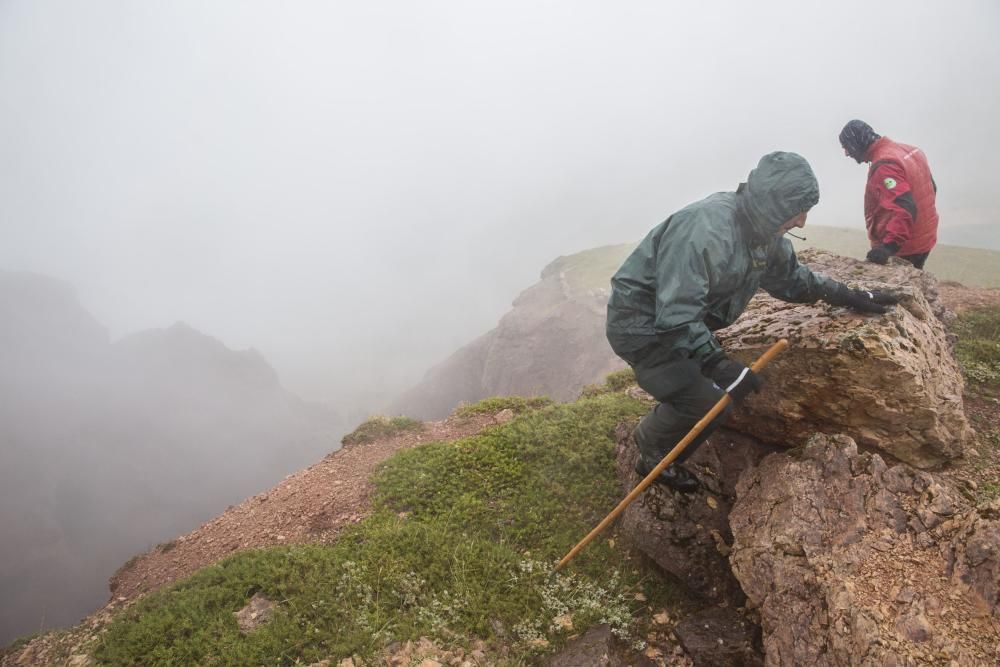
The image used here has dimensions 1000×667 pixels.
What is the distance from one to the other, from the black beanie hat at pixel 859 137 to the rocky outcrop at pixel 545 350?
116 feet

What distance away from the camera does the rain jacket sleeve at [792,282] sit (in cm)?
638

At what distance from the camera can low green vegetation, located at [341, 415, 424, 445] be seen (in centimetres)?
1295

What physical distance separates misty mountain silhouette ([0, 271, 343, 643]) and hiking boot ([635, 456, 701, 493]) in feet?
194

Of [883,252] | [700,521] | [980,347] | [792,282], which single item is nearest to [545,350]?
[980,347]

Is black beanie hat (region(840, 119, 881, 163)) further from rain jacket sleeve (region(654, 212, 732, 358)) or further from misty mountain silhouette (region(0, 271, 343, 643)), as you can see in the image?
misty mountain silhouette (region(0, 271, 343, 643))

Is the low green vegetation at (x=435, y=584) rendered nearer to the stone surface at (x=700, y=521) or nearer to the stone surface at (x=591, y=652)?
the stone surface at (x=591, y=652)

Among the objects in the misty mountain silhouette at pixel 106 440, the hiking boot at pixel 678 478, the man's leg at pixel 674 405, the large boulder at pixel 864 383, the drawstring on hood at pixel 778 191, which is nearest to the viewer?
the drawstring on hood at pixel 778 191

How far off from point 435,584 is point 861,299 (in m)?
7.33

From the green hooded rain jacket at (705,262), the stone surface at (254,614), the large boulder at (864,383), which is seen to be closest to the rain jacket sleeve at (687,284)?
the green hooded rain jacket at (705,262)

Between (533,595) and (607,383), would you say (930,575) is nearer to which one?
(533,595)

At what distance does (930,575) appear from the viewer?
420 cm

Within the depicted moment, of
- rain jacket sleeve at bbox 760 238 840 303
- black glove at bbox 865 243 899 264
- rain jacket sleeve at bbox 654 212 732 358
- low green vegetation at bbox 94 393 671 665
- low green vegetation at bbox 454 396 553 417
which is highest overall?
rain jacket sleeve at bbox 654 212 732 358

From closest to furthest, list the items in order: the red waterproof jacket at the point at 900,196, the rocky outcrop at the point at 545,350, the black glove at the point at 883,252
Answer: the red waterproof jacket at the point at 900,196 → the black glove at the point at 883,252 → the rocky outcrop at the point at 545,350

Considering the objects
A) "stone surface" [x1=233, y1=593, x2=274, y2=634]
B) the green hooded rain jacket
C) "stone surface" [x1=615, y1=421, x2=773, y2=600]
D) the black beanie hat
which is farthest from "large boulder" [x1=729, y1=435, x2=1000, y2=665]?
the black beanie hat
